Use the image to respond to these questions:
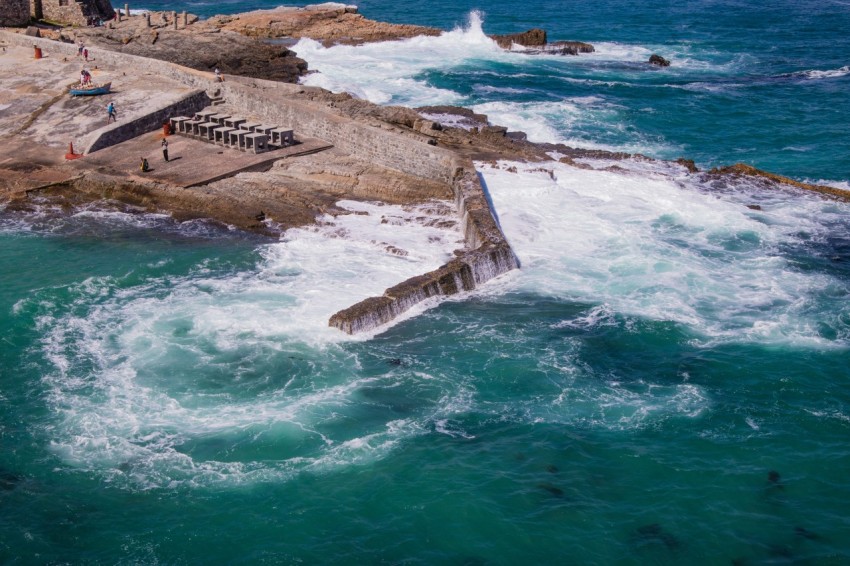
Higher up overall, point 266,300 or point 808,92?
point 808,92

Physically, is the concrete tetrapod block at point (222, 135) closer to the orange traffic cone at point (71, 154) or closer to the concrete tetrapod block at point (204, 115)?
the concrete tetrapod block at point (204, 115)

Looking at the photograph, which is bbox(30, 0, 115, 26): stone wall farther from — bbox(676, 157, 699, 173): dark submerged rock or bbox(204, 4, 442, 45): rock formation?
bbox(676, 157, 699, 173): dark submerged rock

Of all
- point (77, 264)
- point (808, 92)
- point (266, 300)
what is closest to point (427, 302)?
point (266, 300)

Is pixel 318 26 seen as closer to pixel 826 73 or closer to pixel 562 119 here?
pixel 562 119

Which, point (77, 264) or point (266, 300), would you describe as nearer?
point (266, 300)

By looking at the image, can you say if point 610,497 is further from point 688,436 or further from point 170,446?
point 170,446

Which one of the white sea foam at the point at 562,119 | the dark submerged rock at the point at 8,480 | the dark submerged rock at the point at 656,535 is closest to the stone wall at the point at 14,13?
the white sea foam at the point at 562,119
